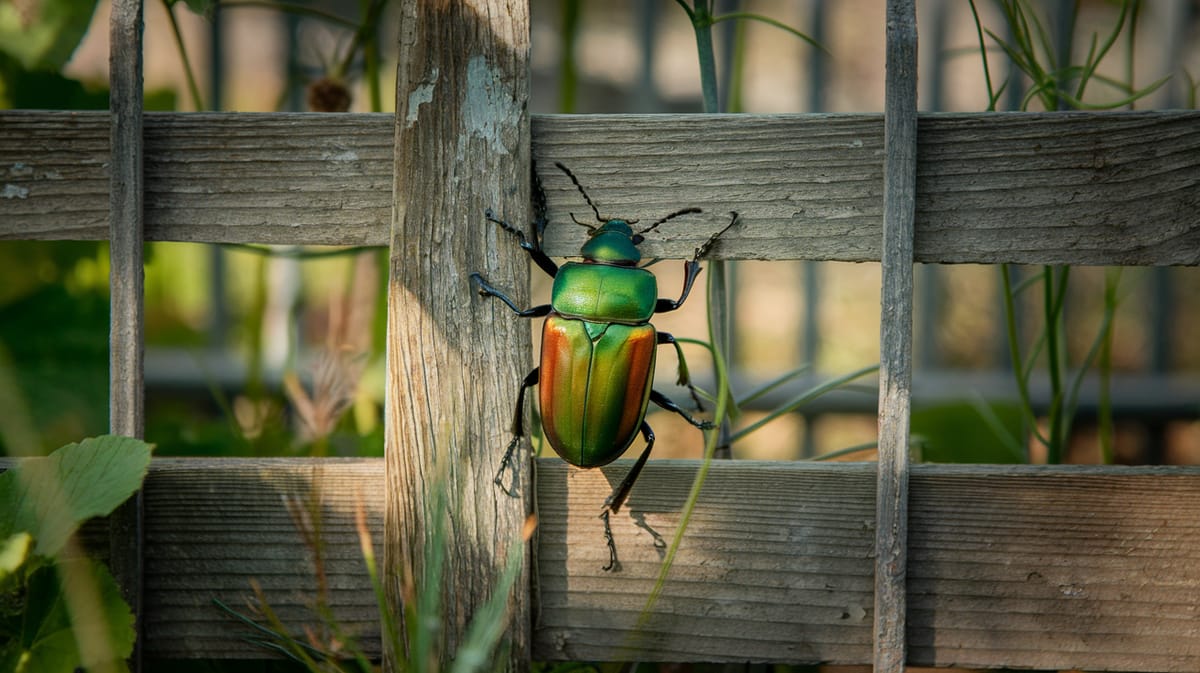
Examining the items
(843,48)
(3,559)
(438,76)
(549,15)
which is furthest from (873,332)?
(3,559)

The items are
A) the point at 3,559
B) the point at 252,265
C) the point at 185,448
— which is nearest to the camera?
the point at 3,559

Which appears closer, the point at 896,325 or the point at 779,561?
the point at 896,325

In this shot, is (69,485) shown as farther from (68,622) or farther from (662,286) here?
(662,286)

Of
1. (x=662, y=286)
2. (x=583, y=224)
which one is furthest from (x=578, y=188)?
(x=662, y=286)

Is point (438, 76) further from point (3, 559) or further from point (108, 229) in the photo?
point (3, 559)

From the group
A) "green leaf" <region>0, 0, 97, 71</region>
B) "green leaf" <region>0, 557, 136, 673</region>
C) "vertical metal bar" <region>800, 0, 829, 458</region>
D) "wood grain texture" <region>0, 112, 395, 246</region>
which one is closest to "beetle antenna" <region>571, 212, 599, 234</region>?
"wood grain texture" <region>0, 112, 395, 246</region>

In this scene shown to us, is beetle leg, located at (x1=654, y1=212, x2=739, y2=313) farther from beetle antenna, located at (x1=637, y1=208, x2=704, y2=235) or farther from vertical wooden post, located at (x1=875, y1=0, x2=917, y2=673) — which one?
vertical wooden post, located at (x1=875, y1=0, x2=917, y2=673)

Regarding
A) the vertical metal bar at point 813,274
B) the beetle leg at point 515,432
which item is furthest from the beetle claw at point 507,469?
the vertical metal bar at point 813,274
